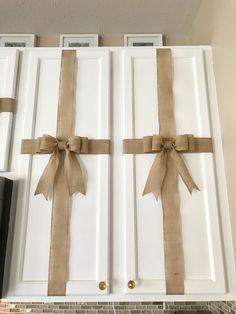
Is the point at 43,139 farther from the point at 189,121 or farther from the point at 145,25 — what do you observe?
the point at 145,25

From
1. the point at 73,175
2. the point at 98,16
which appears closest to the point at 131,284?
the point at 73,175

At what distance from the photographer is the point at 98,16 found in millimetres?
1489

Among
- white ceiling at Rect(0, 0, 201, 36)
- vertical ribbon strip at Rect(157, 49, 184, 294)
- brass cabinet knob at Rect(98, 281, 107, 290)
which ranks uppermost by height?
white ceiling at Rect(0, 0, 201, 36)

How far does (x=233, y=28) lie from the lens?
101 cm

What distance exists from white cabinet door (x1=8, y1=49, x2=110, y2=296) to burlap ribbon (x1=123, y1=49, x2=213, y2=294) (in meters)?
0.17

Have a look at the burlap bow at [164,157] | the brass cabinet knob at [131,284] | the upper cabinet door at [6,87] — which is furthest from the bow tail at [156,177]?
the upper cabinet door at [6,87]

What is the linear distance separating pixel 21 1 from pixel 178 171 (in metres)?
1.11

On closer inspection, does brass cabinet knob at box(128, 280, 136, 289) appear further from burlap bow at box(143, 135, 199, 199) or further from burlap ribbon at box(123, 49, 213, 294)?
burlap bow at box(143, 135, 199, 199)

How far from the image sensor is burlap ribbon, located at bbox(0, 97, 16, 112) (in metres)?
1.16

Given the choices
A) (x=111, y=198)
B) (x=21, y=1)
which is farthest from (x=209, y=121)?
(x=21, y=1)

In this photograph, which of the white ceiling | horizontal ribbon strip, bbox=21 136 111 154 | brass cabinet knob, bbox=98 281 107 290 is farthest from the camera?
the white ceiling

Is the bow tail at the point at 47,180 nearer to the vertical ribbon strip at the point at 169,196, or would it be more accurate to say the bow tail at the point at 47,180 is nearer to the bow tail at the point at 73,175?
the bow tail at the point at 73,175

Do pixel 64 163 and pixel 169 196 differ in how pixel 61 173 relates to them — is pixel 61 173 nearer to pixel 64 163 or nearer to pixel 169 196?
pixel 64 163

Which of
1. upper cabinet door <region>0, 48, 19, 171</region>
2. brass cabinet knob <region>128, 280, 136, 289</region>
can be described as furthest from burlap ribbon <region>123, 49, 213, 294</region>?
upper cabinet door <region>0, 48, 19, 171</region>
